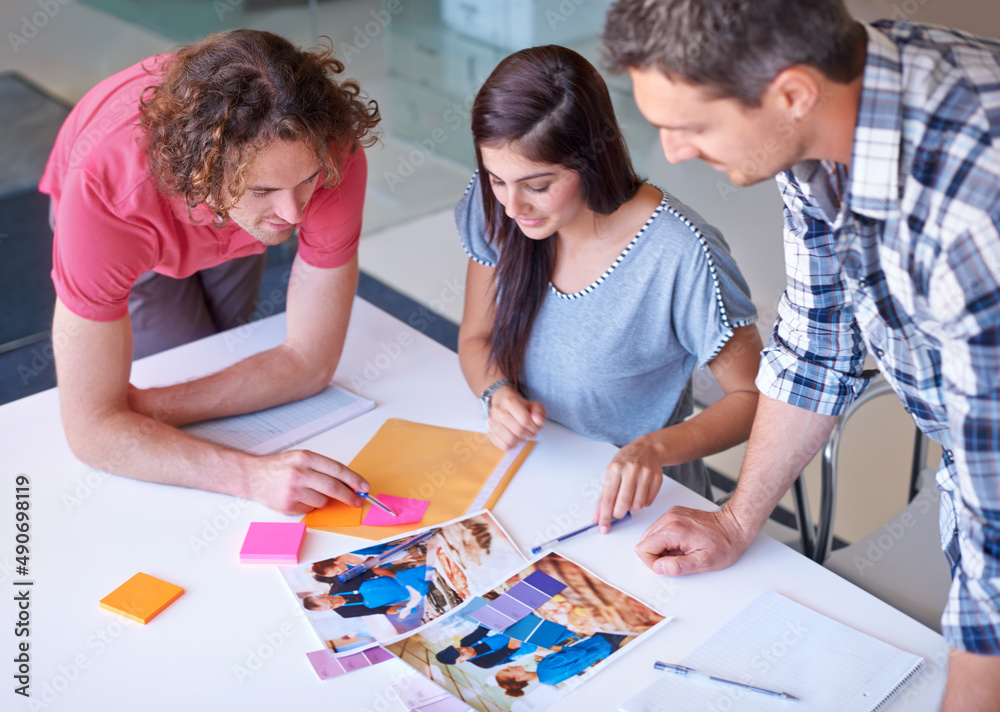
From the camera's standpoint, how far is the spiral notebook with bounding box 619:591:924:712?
100 cm

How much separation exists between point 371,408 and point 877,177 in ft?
3.21

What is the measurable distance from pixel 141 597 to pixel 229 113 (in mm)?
693

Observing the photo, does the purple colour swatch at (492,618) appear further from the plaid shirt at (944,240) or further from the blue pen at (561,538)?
the plaid shirt at (944,240)

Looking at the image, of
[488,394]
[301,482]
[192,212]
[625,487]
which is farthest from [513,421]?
[192,212]

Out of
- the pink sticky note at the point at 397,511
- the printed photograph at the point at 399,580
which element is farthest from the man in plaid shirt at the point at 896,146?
the pink sticky note at the point at 397,511

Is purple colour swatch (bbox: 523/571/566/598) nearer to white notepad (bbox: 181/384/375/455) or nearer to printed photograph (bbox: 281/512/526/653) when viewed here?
printed photograph (bbox: 281/512/526/653)

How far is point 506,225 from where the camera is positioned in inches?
61.4

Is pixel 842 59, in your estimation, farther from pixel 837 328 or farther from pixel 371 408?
pixel 371 408

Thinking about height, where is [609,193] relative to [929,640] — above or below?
above

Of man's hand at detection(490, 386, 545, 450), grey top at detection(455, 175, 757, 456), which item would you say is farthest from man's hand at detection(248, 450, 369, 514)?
grey top at detection(455, 175, 757, 456)

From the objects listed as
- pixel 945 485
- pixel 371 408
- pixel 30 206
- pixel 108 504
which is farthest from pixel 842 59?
pixel 30 206

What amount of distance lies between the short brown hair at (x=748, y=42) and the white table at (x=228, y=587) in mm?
665

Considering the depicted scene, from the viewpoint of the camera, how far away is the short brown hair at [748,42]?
2.50 ft

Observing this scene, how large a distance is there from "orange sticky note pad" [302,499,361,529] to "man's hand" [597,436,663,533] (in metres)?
0.36
